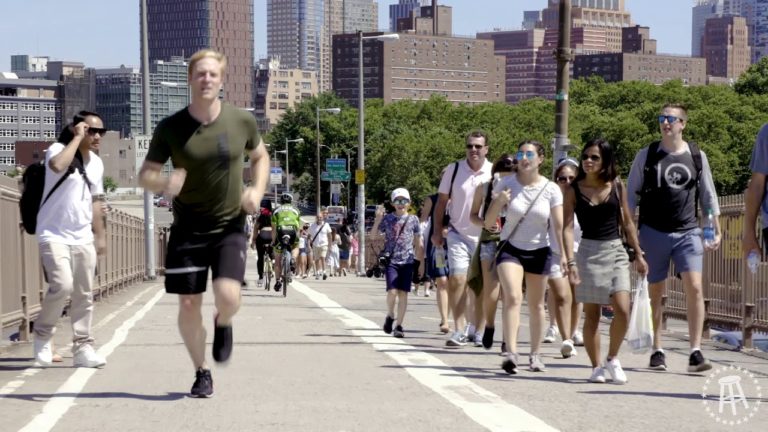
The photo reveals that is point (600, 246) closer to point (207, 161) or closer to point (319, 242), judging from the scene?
point (207, 161)

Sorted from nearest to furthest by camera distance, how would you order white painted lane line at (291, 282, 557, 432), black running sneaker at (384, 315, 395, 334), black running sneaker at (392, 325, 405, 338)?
white painted lane line at (291, 282, 557, 432)
black running sneaker at (392, 325, 405, 338)
black running sneaker at (384, 315, 395, 334)

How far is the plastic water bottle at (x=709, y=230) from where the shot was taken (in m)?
11.0

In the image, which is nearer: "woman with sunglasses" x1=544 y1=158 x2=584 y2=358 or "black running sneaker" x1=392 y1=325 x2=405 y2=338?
"woman with sunglasses" x1=544 y1=158 x2=584 y2=358

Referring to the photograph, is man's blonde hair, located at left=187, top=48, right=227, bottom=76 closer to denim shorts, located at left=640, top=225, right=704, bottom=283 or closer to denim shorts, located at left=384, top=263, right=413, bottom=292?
denim shorts, located at left=640, top=225, right=704, bottom=283

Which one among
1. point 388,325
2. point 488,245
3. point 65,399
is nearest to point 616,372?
point 488,245

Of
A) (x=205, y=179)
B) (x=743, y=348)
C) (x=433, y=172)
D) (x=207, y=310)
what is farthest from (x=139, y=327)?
(x=433, y=172)

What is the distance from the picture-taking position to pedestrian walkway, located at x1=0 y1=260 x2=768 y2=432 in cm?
809

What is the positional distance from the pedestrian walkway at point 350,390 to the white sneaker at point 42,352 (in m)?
0.09

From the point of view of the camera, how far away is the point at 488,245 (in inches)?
488

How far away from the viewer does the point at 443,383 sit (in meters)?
9.97

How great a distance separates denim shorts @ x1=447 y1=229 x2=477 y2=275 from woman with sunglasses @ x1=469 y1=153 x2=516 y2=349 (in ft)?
3.24

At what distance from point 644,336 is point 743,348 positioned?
3.36 meters

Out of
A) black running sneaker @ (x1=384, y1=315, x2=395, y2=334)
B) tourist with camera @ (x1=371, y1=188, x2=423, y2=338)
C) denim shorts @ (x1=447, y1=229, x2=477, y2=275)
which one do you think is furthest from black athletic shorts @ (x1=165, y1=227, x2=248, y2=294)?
tourist with camera @ (x1=371, y1=188, x2=423, y2=338)

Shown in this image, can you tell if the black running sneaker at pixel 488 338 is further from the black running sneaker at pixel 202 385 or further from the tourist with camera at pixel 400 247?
the black running sneaker at pixel 202 385
